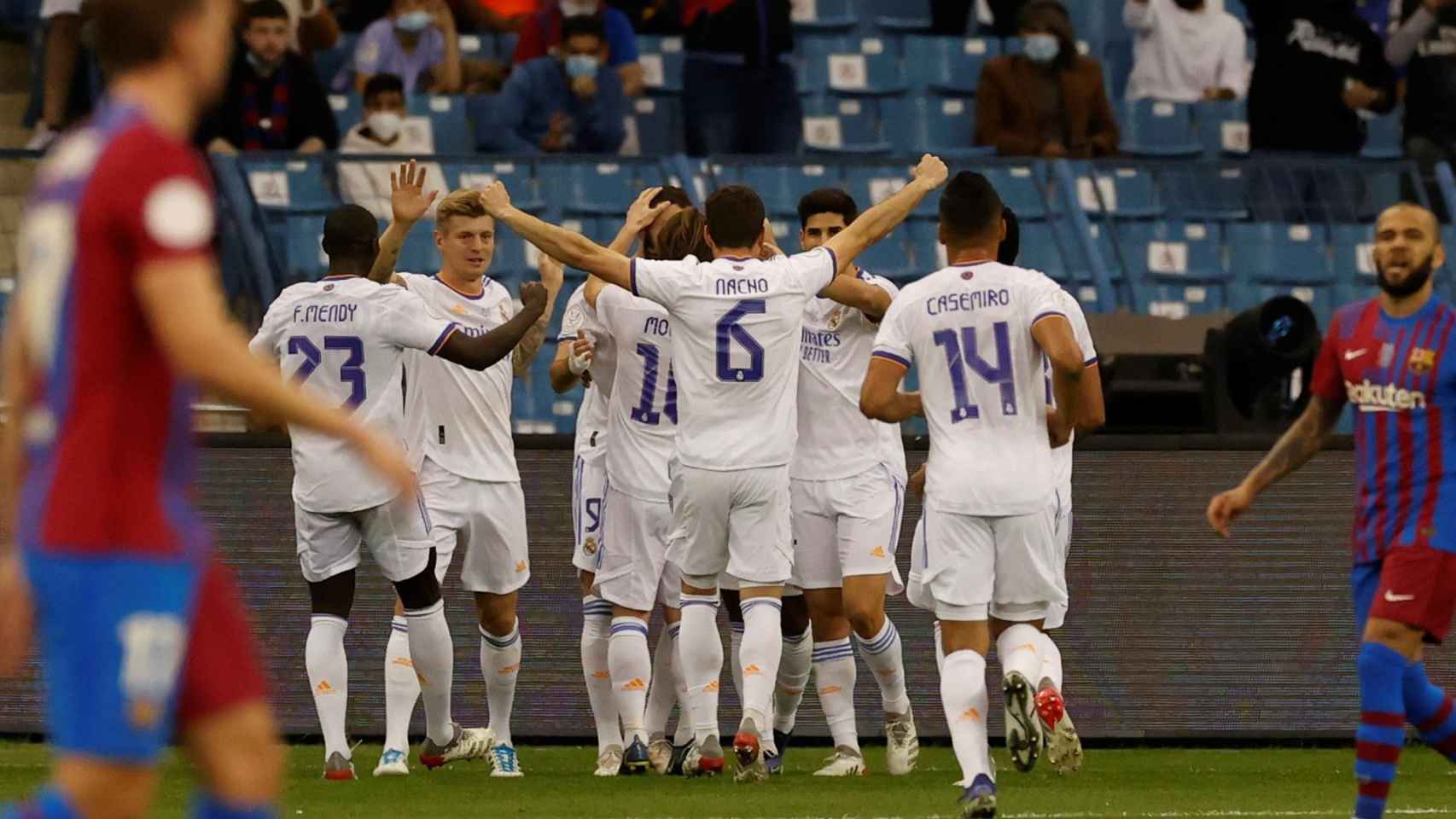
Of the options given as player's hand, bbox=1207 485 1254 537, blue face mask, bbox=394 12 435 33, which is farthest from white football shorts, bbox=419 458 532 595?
blue face mask, bbox=394 12 435 33

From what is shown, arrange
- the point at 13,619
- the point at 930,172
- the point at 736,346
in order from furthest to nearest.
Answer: the point at 736,346 → the point at 930,172 → the point at 13,619

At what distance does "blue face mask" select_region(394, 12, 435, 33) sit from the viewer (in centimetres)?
1631

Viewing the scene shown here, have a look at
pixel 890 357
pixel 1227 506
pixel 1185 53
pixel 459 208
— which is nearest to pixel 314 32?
pixel 1185 53

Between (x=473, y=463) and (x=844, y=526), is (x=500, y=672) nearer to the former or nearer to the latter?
(x=473, y=463)

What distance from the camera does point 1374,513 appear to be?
747 centimetres

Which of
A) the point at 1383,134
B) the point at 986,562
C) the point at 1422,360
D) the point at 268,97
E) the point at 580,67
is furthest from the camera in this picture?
the point at 1383,134

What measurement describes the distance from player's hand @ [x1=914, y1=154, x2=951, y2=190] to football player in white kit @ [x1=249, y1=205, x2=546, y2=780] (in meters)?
1.60

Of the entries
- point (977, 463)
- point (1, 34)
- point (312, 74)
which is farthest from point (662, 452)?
point (1, 34)

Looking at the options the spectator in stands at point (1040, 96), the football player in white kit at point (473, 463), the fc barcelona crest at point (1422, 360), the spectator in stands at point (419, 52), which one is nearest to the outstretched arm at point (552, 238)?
the football player in white kit at point (473, 463)

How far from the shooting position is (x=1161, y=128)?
17.6 m

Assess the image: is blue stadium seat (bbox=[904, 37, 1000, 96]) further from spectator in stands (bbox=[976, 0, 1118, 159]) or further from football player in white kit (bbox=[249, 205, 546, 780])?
football player in white kit (bbox=[249, 205, 546, 780])

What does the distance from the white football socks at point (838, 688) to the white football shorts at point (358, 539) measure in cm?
179

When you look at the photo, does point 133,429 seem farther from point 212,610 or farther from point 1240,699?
point 1240,699

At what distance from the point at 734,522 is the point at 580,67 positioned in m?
6.98
